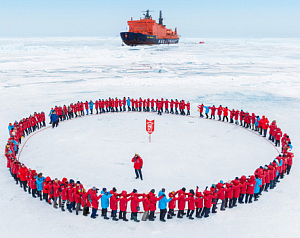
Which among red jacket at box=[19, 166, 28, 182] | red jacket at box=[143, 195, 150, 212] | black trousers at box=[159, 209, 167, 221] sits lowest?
black trousers at box=[159, 209, 167, 221]

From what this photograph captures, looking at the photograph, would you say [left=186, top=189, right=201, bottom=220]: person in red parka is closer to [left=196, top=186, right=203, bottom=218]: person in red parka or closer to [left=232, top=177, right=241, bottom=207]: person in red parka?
[left=196, top=186, right=203, bottom=218]: person in red parka

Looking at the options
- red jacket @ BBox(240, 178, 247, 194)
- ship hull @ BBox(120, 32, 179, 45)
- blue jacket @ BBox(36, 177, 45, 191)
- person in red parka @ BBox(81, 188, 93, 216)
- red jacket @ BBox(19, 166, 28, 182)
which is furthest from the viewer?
ship hull @ BBox(120, 32, 179, 45)

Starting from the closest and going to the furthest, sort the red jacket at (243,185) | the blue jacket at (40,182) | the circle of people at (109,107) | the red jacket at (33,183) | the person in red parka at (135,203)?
the person in red parka at (135,203), the red jacket at (243,185), the blue jacket at (40,182), the red jacket at (33,183), the circle of people at (109,107)

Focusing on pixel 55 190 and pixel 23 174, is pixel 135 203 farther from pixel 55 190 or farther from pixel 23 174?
pixel 23 174

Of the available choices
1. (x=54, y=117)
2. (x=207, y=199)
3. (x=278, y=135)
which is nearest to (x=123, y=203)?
(x=207, y=199)

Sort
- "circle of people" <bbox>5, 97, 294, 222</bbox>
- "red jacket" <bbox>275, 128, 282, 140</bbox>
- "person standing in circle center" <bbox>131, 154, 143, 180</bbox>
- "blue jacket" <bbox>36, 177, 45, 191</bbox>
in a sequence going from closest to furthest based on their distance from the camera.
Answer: "circle of people" <bbox>5, 97, 294, 222</bbox> → "blue jacket" <bbox>36, 177, 45, 191</bbox> → "person standing in circle center" <bbox>131, 154, 143, 180</bbox> → "red jacket" <bbox>275, 128, 282, 140</bbox>

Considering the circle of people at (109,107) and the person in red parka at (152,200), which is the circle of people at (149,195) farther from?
the circle of people at (109,107)

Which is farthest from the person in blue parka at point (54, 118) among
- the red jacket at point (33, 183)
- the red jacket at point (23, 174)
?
the red jacket at point (33, 183)

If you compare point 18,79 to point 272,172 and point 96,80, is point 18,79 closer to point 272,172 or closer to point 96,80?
point 96,80

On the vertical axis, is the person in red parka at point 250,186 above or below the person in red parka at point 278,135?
below

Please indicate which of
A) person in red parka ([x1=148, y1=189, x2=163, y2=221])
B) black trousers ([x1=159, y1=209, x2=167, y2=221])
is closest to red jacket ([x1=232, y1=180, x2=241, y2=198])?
black trousers ([x1=159, y1=209, x2=167, y2=221])

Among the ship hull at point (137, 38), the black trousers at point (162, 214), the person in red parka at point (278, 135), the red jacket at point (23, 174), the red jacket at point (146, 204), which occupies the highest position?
the ship hull at point (137, 38)
